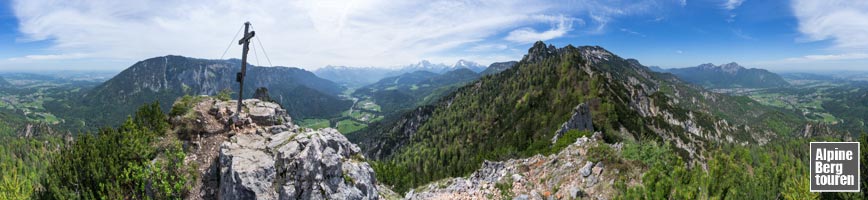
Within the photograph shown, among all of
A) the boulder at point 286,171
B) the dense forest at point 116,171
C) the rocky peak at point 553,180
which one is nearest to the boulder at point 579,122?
the rocky peak at point 553,180

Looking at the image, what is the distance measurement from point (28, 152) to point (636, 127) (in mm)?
210861

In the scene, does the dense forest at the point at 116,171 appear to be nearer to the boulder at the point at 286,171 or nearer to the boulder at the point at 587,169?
the boulder at the point at 286,171

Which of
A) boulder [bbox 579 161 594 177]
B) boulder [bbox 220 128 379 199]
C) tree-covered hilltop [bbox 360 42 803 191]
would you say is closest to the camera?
boulder [bbox 220 128 379 199]

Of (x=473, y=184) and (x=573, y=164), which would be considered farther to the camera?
(x=473, y=184)

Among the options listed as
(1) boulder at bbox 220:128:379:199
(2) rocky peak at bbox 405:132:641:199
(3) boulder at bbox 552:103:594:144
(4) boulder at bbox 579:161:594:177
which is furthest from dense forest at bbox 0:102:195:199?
(3) boulder at bbox 552:103:594:144

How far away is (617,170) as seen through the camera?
71.1 ft

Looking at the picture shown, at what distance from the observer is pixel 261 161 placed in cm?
2206

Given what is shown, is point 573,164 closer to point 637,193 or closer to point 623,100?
point 637,193

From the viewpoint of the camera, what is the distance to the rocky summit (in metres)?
21.1

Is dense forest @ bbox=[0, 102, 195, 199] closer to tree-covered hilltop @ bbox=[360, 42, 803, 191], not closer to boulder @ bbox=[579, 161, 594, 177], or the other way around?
boulder @ bbox=[579, 161, 594, 177]

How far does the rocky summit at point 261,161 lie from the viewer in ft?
69.4

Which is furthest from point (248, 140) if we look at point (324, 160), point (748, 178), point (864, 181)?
point (864, 181)

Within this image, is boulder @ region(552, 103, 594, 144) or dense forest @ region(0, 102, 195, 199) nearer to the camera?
dense forest @ region(0, 102, 195, 199)

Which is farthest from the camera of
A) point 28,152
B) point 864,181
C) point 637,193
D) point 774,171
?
point 28,152
